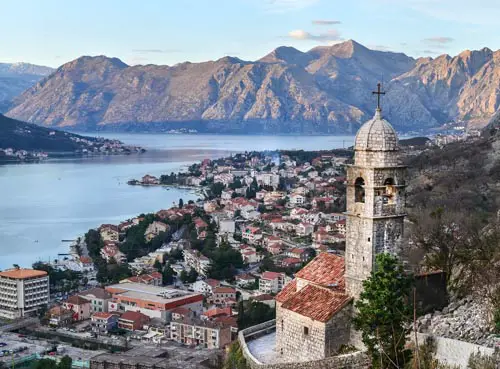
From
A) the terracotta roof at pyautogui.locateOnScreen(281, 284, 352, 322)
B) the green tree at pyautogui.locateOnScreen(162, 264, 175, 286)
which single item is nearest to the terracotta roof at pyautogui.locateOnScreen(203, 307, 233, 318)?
the green tree at pyautogui.locateOnScreen(162, 264, 175, 286)

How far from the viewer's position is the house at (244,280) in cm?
2383

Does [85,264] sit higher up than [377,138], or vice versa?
[377,138]

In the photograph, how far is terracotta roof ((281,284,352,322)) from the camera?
8055 millimetres

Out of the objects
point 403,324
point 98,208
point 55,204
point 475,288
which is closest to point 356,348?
point 403,324

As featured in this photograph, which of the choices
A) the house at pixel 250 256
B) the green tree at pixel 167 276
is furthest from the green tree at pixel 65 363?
the house at pixel 250 256

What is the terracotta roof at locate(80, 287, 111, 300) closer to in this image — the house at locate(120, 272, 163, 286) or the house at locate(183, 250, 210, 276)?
the house at locate(120, 272, 163, 286)

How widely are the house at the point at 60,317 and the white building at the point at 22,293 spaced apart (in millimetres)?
1391

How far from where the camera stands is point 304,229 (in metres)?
32.4

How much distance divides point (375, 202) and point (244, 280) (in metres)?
16.5

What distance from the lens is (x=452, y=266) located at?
352 inches

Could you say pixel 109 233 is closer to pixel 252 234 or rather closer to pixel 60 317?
pixel 252 234

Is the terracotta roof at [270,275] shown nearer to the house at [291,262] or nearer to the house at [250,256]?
the house at [291,262]

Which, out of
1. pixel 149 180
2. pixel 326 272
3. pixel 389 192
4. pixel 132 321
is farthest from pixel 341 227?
pixel 149 180

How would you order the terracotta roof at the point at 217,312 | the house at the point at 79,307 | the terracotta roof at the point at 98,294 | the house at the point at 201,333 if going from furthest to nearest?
the terracotta roof at the point at 98,294 → the house at the point at 79,307 → the terracotta roof at the point at 217,312 → the house at the point at 201,333
